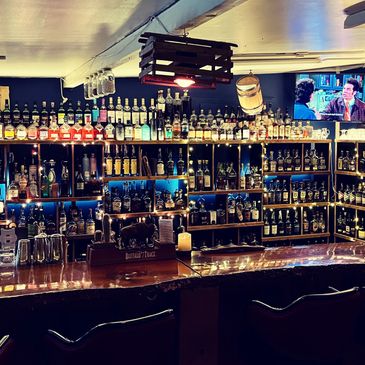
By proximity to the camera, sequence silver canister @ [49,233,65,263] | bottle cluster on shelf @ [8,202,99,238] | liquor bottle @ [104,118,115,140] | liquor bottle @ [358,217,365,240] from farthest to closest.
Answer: liquor bottle @ [358,217,365,240] → liquor bottle @ [104,118,115,140] → bottle cluster on shelf @ [8,202,99,238] → silver canister @ [49,233,65,263]

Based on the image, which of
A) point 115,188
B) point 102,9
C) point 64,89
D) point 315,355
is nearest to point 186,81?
point 102,9

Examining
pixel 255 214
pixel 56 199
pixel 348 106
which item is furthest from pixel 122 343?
pixel 348 106

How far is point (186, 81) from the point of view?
297 cm

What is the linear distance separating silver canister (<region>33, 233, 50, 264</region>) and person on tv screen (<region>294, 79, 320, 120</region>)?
4.71m

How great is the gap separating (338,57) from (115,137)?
2.52 m

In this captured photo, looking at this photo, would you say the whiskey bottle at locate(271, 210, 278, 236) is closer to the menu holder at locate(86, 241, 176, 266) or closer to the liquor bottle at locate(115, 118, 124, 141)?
the liquor bottle at locate(115, 118, 124, 141)

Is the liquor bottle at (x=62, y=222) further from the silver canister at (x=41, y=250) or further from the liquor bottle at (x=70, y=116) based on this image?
the silver canister at (x=41, y=250)

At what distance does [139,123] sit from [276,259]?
3.34 metres

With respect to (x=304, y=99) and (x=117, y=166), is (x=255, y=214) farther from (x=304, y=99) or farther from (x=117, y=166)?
(x=117, y=166)

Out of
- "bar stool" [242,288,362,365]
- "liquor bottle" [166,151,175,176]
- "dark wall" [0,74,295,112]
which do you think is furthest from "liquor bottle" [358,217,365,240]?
"bar stool" [242,288,362,365]

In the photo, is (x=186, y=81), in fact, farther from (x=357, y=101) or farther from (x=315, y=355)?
(x=357, y=101)

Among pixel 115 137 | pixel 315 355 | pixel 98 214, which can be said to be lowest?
pixel 315 355

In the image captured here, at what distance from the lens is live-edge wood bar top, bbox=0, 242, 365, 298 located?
107 inches

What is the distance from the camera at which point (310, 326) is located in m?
2.71
